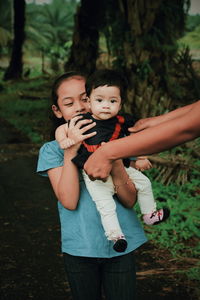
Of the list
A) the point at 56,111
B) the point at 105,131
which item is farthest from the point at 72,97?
the point at 105,131

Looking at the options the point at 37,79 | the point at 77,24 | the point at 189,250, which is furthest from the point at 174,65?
the point at 37,79

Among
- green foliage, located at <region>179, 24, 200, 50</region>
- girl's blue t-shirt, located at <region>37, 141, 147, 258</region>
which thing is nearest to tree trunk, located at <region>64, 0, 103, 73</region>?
green foliage, located at <region>179, 24, 200, 50</region>

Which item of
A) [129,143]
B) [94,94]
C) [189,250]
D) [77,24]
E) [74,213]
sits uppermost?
[77,24]

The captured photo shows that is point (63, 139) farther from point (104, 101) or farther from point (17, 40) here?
point (17, 40)

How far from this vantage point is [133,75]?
6324 millimetres

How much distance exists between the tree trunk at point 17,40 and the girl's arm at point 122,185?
1821 centimetres

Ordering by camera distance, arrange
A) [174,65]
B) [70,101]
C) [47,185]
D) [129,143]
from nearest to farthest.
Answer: [129,143]
[70,101]
[47,185]
[174,65]

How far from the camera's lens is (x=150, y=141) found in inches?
65.0

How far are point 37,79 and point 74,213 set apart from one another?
19583 mm

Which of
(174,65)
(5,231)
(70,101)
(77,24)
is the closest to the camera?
(70,101)

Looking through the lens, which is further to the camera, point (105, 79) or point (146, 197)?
point (146, 197)

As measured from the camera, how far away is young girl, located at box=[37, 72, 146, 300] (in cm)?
196

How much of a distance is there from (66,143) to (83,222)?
36 centimetres

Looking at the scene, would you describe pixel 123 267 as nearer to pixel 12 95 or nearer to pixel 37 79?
pixel 12 95
